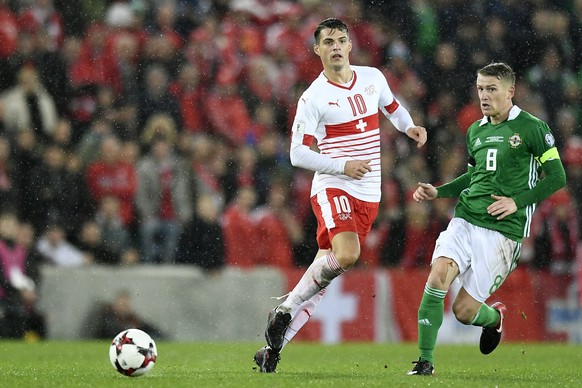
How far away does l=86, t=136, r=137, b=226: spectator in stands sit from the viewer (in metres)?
13.6

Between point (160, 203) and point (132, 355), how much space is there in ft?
21.0

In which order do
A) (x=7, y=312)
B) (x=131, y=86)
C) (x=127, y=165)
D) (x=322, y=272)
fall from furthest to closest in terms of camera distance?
(x=131, y=86), (x=127, y=165), (x=7, y=312), (x=322, y=272)

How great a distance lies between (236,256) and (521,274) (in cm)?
348

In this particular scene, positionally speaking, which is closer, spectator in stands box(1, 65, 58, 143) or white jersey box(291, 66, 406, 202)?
white jersey box(291, 66, 406, 202)

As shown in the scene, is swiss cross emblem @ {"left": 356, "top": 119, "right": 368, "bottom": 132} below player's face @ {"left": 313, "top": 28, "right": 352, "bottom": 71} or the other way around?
below

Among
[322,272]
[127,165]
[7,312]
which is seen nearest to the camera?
[322,272]

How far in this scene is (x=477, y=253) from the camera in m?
7.91

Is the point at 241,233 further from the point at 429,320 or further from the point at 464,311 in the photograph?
the point at 429,320

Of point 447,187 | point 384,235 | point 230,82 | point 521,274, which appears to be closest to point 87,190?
point 230,82

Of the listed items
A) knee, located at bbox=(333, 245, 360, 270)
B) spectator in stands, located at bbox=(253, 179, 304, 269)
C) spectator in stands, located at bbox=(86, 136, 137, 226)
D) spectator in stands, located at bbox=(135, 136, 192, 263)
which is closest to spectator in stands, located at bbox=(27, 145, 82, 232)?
spectator in stands, located at bbox=(86, 136, 137, 226)

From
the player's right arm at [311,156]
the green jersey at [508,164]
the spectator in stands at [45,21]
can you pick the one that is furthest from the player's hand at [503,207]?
the spectator in stands at [45,21]

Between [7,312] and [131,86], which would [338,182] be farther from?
[131,86]

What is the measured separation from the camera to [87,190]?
44.2ft

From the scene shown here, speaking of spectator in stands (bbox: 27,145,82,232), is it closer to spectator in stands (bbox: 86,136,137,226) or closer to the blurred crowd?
the blurred crowd
